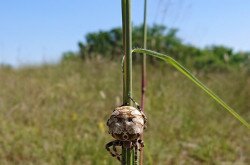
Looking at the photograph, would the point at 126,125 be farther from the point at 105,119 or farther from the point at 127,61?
the point at 105,119

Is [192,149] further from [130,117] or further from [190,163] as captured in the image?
[130,117]

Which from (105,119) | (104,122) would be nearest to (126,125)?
(104,122)

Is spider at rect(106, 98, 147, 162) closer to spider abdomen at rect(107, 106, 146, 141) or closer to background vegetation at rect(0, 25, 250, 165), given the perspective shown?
spider abdomen at rect(107, 106, 146, 141)

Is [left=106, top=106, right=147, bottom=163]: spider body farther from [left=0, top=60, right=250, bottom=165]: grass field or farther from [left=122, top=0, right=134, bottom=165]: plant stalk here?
[left=0, top=60, right=250, bottom=165]: grass field

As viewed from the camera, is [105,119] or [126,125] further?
[105,119]

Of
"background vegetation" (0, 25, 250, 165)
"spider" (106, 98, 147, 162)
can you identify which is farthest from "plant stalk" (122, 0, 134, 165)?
"background vegetation" (0, 25, 250, 165)

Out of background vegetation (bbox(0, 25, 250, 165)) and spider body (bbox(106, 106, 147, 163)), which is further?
background vegetation (bbox(0, 25, 250, 165))

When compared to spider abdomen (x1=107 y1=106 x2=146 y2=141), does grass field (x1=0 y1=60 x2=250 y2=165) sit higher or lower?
higher

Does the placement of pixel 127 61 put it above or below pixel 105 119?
below
